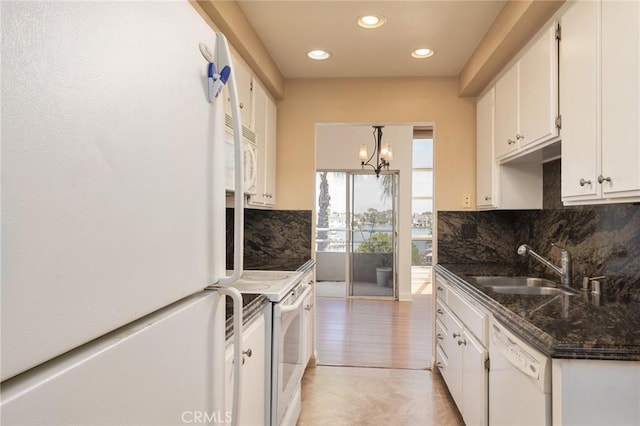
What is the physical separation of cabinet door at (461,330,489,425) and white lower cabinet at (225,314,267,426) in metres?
1.04

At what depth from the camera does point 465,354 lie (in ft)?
6.95

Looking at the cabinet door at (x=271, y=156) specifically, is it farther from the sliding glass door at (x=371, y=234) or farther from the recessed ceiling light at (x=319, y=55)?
the sliding glass door at (x=371, y=234)

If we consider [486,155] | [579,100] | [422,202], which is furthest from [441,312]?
[422,202]

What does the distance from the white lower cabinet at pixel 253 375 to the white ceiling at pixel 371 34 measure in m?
1.75

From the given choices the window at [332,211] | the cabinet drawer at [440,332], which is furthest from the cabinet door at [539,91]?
the window at [332,211]

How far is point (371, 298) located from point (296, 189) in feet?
10.5

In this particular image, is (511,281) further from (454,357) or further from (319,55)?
(319,55)

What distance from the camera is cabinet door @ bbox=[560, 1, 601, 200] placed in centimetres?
151

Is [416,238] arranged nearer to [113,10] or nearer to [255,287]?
[255,287]

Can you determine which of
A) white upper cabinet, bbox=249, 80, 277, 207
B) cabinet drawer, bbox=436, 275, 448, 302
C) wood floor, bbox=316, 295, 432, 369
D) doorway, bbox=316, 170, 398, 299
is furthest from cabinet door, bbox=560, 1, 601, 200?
doorway, bbox=316, 170, 398, 299

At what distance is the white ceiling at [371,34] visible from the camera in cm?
214

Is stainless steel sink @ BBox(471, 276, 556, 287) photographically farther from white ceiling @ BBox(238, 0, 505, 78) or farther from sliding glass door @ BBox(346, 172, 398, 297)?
sliding glass door @ BBox(346, 172, 398, 297)

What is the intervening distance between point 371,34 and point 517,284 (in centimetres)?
191

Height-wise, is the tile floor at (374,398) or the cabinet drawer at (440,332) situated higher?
the cabinet drawer at (440,332)
